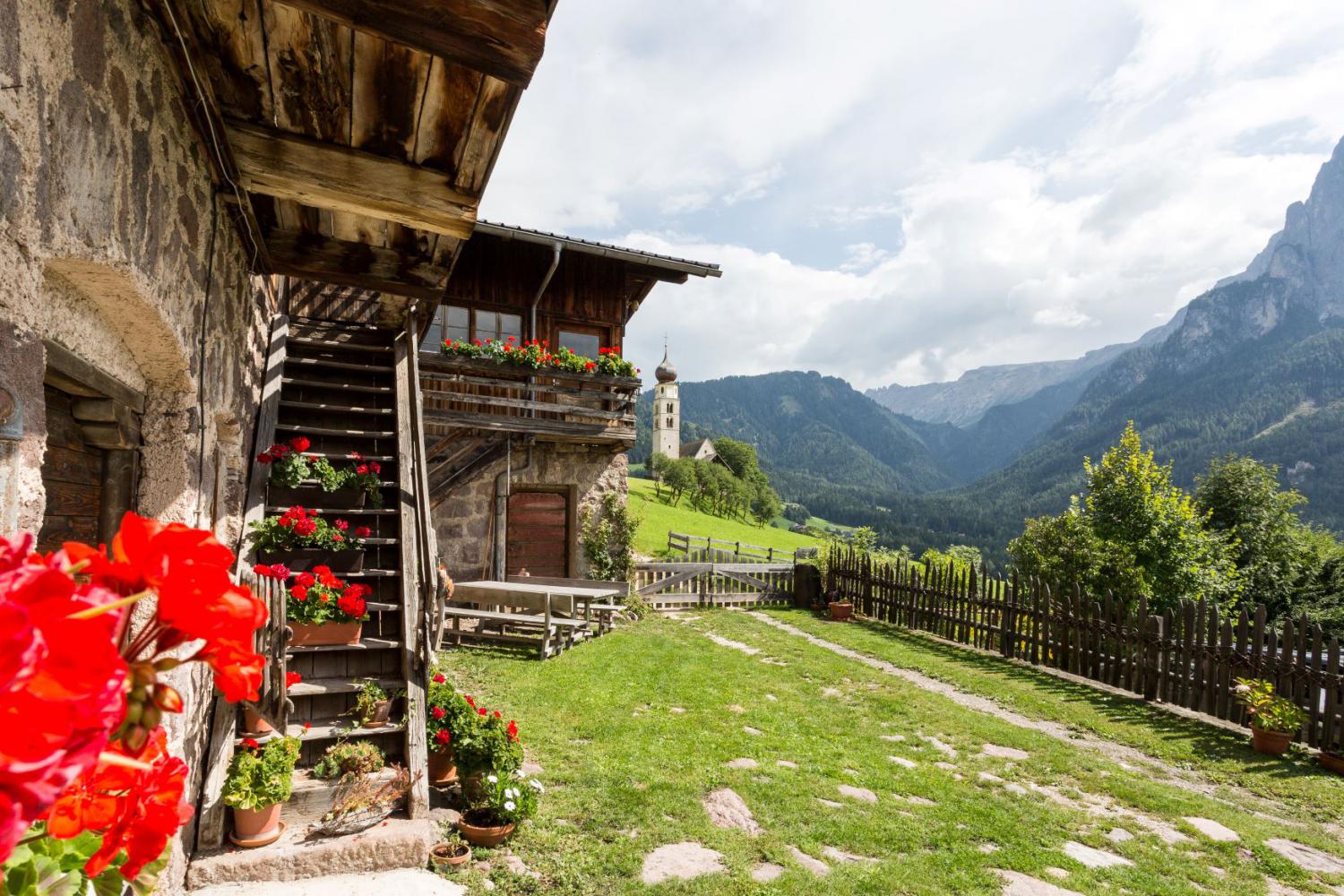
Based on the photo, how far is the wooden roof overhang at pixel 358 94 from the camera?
2.19 metres

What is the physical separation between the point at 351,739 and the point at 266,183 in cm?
364

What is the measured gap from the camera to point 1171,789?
600 centimetres

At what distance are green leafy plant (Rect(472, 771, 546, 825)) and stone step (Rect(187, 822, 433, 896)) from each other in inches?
15.2

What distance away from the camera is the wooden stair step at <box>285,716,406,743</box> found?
4738 millimetres

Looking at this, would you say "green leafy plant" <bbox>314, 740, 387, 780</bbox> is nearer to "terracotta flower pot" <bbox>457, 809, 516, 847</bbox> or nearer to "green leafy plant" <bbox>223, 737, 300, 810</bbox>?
"green leafy plant" <bbox>223, 737, 300, 810</bbox>

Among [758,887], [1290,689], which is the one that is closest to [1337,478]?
[1290,689]

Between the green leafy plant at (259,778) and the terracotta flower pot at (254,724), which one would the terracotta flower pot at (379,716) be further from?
the green leafy plant at (259,778)

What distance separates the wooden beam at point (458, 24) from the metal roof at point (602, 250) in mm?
9808

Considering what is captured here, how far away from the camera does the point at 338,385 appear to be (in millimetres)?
7008

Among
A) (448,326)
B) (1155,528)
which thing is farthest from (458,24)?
(1155,528)

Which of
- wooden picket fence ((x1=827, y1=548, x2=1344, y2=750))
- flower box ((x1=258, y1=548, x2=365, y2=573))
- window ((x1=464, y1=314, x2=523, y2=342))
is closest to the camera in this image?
flower box ((x1=258, y1=548, x2=365, y2=573))

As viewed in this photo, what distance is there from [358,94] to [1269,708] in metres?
9.60

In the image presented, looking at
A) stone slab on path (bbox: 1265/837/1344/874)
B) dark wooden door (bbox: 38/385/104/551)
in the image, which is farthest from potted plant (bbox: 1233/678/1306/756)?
dark wooden door (bbox: 38/385/104/551)

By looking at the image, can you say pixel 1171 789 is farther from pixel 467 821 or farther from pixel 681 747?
pixel 467 821
